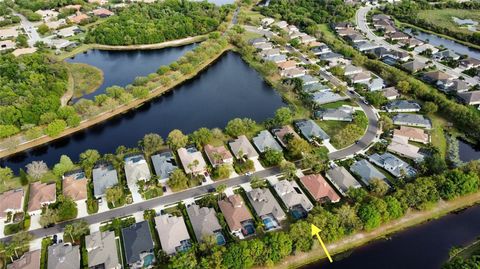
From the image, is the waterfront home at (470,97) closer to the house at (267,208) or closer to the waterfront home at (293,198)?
the waterfront home at (293,198)

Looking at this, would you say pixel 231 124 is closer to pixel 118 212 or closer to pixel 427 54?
pixel 118 212

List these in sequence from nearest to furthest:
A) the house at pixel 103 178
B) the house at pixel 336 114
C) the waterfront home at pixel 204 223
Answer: the waterfront home at pixel 204 223 → the house at pixel 103 178 → the house at pixel 336 114

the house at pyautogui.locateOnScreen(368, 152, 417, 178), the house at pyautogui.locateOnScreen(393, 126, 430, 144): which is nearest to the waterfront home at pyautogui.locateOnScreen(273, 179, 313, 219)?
the house at pyautogui.locateOnScreen(368, 152, 417, 178)

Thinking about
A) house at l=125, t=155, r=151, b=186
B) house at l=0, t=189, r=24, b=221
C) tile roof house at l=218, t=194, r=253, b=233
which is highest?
house at l=0, t=189, r=24, b=221

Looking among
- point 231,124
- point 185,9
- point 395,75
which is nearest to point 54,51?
point 185,9

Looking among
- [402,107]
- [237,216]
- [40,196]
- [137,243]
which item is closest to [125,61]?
[40,196]

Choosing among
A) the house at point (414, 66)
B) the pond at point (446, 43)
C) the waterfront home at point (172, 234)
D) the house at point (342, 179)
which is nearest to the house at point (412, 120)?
the house at point (342, 179)

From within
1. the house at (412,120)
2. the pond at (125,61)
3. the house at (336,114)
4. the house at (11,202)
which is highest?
the pond at (125,61)

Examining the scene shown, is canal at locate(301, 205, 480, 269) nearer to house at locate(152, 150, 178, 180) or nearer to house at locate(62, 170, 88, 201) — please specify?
house at locate(152, 150, 178, 180)
